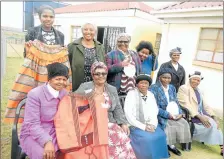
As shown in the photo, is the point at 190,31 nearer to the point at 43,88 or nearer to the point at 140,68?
the point at 140,68

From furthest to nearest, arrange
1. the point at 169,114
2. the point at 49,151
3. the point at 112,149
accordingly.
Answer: the point at 169,114, the point at 112,149, the point at 49,151

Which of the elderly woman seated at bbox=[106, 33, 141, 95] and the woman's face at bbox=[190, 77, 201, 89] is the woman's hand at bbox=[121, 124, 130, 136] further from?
the woman's face at bbox=[190, 77, 201, 89]

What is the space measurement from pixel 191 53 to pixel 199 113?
2624 mm

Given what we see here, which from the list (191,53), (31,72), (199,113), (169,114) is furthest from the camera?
(191,53)

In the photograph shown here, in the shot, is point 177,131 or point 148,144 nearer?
point 148,144

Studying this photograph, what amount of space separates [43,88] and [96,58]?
114 centimetres

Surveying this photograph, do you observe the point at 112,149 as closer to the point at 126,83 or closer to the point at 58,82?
the point at 58,82

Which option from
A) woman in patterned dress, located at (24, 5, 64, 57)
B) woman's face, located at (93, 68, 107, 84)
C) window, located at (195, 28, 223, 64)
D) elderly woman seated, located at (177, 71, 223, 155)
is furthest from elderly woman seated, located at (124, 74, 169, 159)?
window, located at (195, 28, 223, 64)

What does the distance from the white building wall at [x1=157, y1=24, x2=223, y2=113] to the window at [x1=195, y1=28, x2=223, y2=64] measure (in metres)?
0.13

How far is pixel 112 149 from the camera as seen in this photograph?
7.97ft

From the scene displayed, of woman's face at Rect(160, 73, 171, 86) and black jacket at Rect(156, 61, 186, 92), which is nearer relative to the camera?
woman's face at Rect(160, 73, 171, 86)

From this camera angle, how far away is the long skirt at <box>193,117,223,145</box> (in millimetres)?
3559

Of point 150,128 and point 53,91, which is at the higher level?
point 53,91

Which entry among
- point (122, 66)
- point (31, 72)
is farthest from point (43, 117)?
point (122, 66)
